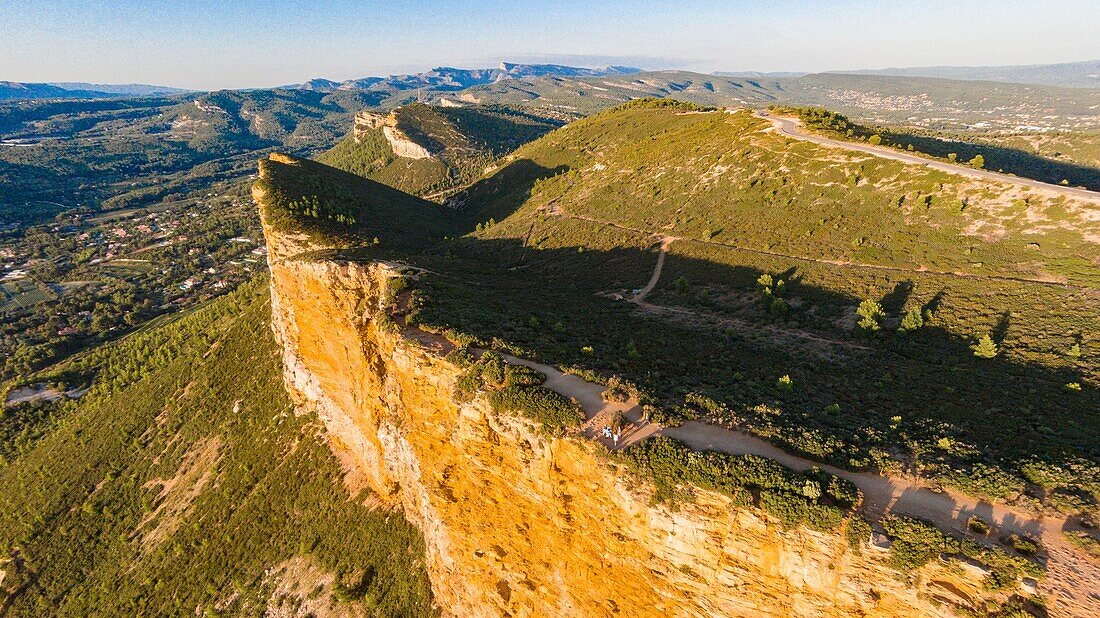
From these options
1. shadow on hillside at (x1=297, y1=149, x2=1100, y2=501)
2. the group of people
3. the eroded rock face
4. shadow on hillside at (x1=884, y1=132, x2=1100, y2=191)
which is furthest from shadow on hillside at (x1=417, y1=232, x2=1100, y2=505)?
shadow on hillside at (x1=884, y1=132, x2=1100, y2=191)

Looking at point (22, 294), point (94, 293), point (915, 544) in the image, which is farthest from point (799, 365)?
point (22, 294)

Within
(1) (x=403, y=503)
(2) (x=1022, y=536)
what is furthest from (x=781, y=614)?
(1) (x=403, y=503)

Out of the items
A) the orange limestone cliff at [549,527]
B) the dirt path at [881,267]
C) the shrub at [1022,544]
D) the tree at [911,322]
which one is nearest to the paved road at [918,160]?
the dirt path at [881,267]

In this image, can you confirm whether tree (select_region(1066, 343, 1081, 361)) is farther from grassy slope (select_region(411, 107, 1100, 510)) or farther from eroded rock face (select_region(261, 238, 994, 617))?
eroded rock face (select_region(261, 238, 994, 617))

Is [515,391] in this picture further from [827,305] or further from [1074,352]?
[1074,352]

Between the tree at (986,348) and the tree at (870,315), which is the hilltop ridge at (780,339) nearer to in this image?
the tree at (870,315)

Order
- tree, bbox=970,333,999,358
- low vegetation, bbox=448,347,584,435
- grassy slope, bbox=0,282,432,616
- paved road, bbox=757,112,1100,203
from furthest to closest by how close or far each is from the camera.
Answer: paved road, bbox=757,112,1100,203 < grassy slope, bbox=0,282,432,616 < tree, bbox=970,333,999,358 < low vegetation, bbox=448,347,584,435
